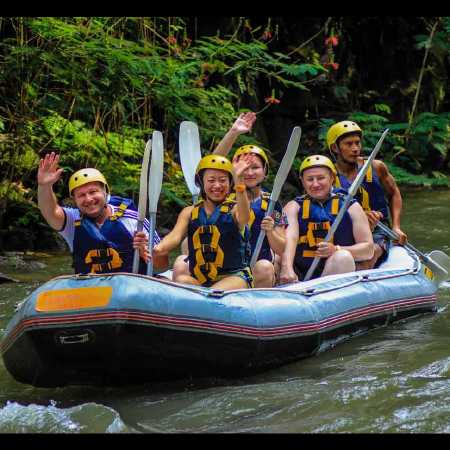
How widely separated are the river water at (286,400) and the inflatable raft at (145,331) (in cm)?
12

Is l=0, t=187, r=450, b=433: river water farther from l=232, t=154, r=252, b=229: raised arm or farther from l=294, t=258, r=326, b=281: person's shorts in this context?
l=232, t=154, r=252, b=229: raised arm

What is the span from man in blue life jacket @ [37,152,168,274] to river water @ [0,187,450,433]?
0.84 m

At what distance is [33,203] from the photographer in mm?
9141

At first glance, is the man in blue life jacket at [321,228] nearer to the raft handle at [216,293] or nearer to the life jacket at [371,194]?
the life jacket at [371,194]

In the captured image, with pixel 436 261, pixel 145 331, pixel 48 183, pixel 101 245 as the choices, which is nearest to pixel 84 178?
pixel 48 183

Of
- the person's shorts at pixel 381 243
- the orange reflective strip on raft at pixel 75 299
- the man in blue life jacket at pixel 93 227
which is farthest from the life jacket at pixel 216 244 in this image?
the person's shorts at pixel 381 243

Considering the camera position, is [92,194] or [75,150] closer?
[92,194]

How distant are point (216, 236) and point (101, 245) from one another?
694 mm

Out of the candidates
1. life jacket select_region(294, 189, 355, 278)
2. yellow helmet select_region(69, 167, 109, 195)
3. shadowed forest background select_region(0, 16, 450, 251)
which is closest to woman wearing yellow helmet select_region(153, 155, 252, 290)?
yellow helmet select_region(69, 167, 109, 195)

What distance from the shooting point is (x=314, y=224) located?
6.00 m

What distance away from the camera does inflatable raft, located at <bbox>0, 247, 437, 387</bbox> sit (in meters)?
4.16
